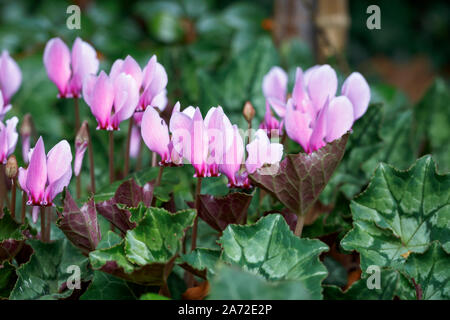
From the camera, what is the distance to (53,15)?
2789 millimetres

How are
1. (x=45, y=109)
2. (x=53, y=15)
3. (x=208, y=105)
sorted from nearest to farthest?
(x=208, y=105) → (x=45, y=109) → (x=53, y=15)

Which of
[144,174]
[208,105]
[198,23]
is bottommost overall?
[144,174]

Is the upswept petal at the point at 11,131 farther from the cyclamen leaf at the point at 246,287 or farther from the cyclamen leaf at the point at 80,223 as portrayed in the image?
the cyclamen leaf at the point at 246,287

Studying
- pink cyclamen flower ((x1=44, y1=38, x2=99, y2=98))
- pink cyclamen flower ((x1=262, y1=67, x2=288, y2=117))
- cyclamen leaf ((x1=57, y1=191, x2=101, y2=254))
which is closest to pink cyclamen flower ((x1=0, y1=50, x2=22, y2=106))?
pink cyclamen flower ((x1=44, y1=38, x2=99, y2=98))

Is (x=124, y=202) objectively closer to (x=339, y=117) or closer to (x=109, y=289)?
(x=109, y=289)

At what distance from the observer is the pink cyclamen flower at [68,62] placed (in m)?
0.99

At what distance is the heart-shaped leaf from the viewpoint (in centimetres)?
74

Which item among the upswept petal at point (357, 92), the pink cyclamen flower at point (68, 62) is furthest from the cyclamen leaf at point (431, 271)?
the pink cyclamen flower at point (68, 62)

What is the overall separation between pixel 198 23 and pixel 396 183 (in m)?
1.83

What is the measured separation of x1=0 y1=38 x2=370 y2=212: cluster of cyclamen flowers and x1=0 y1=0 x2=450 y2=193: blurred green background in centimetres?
32

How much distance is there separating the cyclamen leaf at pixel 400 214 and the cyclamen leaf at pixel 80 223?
0.35 metres
